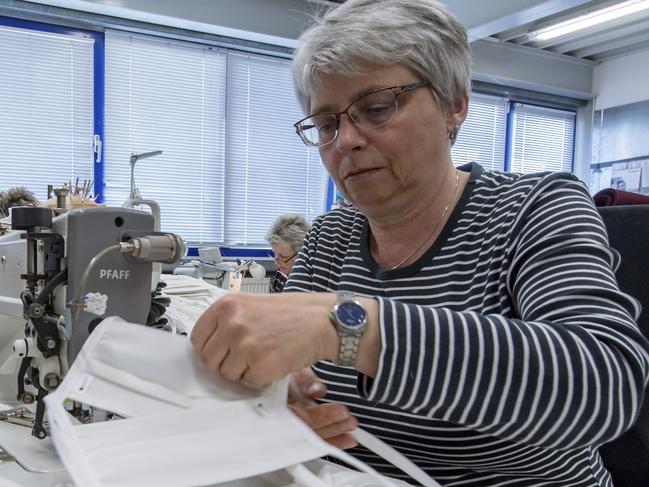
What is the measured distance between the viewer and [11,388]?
1.11 metres

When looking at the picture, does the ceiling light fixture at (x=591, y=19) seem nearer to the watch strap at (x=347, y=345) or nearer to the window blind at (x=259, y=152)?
the window blind at (x=259, y=152)

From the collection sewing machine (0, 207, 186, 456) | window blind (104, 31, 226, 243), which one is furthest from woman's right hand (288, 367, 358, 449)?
window blind (104, 31, 226, 243)

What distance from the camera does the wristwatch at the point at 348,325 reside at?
1.86ft

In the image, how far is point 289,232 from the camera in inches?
115

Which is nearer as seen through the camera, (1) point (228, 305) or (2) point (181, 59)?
(1) point (228, 305)

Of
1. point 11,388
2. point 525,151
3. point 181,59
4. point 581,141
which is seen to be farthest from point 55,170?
point 581,141

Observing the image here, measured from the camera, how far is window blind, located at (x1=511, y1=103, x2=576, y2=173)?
5582 mm

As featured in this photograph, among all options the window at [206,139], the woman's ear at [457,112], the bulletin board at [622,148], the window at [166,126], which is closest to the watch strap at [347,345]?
the woman's ear at [457,112]

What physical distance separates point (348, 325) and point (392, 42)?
1.59 ft

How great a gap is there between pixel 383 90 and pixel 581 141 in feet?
18.7

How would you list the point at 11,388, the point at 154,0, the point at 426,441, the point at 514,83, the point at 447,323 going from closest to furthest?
the point at 447,323 → the point at 426,441 → the point at 11,388 → the point at 154,0 → the point at 514,83

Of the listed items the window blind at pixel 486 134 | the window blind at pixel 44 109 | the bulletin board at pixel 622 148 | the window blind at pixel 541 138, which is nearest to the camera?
the window blind at pixel 44 109

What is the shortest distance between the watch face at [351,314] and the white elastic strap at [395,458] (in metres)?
0.24

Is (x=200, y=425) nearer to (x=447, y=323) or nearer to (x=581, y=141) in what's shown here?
(x=447, y=323)
